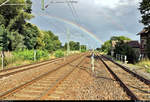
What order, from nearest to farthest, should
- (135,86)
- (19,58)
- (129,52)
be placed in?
(135,86) < (19,58) < (129,52)

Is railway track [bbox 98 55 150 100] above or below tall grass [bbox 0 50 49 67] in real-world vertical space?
below

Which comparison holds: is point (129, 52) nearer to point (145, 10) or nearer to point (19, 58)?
point (145, 10)

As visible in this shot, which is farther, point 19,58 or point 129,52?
point 129,52

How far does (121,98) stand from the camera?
17.7 ft

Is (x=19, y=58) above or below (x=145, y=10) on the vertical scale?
below

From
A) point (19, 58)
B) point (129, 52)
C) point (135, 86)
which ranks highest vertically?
point (129, 52)

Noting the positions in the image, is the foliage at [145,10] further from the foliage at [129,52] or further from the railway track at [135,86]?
the railway track at [135,86]

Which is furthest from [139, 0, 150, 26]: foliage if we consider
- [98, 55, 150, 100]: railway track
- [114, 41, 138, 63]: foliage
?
[98, 55, 150, 100]: railway track

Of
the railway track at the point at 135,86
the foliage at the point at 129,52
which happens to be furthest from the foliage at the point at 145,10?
the railway track at the point at 135,86

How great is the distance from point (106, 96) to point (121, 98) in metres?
0.61

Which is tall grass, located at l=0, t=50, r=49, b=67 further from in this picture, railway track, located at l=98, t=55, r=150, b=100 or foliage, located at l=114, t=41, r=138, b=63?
foliage, located at l=114, t=41, r=138, b=63

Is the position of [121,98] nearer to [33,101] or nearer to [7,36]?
[33,101]

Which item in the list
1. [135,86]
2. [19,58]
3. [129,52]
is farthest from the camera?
[129,52]

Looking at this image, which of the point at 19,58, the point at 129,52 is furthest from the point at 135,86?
the point at 129,52
